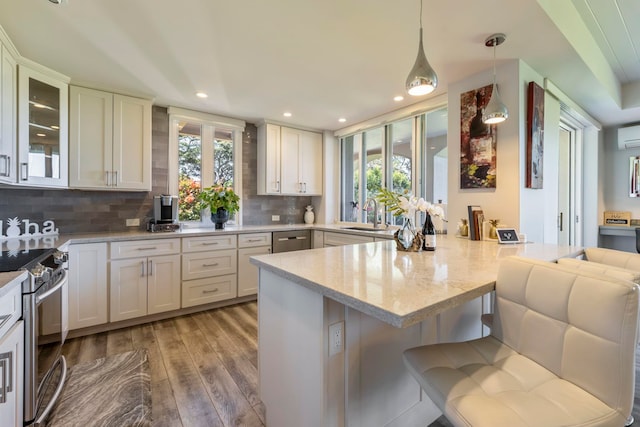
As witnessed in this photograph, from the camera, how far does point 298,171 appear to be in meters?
4.33

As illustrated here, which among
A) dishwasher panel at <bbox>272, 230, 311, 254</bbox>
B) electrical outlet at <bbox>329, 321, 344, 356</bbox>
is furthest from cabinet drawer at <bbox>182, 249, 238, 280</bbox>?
electrical outlet at <bbox>329, 321, 344, 356</bbox>

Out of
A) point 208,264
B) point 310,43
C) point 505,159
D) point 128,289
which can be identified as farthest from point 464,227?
point 128,289

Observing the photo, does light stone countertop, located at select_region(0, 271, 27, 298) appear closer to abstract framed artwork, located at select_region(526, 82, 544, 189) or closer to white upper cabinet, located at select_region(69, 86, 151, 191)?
white upper cabinet, located at select_region(69, 86, 151, 191)

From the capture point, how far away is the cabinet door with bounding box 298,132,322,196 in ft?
14.3

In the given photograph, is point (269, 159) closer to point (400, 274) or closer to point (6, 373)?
point (400, 274)

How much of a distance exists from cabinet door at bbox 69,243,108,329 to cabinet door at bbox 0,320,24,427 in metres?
1.40

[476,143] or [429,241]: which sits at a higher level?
[476,143]

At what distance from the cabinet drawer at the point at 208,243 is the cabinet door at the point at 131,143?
0.77 m

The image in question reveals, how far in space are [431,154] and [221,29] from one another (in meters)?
2.56

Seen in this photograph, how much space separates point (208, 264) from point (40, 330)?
5.67 ft

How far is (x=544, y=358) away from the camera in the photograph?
1003mm

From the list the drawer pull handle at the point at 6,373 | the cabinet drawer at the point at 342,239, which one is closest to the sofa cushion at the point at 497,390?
the drawer pull handle at the point at 6,373

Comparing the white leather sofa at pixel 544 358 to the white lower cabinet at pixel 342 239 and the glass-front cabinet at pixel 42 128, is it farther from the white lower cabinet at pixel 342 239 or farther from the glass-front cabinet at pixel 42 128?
the glass-front cabinet at pixel 42 128

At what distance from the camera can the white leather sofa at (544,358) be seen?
79cm
